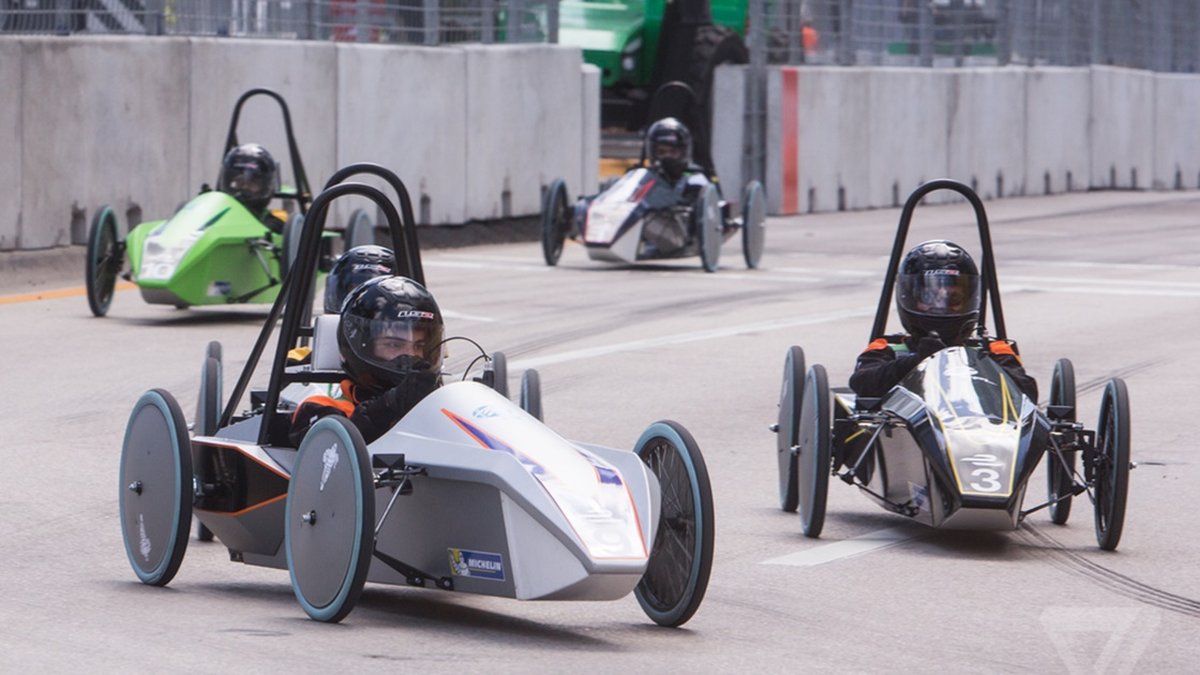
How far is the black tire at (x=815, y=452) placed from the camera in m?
8.76

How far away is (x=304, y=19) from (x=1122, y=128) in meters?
22.6

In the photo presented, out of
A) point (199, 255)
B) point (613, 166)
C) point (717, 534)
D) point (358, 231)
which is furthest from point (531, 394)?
point (613, 166)

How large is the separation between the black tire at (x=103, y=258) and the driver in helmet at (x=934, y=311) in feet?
27.7

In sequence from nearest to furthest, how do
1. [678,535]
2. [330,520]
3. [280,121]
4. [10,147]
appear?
[330,520] < [678,535] < [10,147] < [280,121]

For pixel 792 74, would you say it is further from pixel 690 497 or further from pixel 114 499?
pixel 690 497

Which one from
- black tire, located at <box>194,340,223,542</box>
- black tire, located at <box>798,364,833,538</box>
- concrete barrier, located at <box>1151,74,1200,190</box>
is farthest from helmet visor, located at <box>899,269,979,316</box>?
concrete barrier, located at <box>1151,74,1200,190</box>

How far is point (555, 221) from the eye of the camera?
22.6 m

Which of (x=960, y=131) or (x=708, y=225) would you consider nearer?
(x=708, y=225)

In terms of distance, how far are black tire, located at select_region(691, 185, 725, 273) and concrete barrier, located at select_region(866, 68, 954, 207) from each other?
11986mm

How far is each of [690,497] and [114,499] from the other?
3531 millimetres

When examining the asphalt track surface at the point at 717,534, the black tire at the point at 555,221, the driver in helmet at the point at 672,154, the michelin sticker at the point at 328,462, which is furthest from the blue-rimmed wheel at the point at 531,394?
the black tire at the point at 555,221

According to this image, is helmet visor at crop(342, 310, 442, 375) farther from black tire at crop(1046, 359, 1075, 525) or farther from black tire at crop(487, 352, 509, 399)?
black tire at crop(1046, 359, 1075, 525)

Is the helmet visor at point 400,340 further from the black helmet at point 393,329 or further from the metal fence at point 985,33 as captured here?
the metal fence at point 985,33

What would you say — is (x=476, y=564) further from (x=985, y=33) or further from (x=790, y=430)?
(x=985, y=33)
